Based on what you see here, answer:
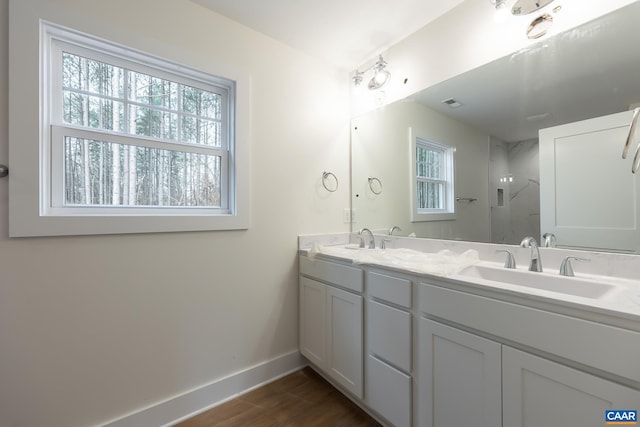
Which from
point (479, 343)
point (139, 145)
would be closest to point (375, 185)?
point (479, 343)

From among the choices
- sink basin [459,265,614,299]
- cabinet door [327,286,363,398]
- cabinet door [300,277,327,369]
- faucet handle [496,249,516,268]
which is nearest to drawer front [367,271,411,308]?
cabinet door [327,286,363,398]

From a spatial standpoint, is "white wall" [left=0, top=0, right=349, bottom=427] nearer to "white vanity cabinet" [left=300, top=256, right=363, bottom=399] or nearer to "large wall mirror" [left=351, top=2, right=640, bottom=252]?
"white vanity cabinet" [left=300, top=256, right=363, bottom=399]

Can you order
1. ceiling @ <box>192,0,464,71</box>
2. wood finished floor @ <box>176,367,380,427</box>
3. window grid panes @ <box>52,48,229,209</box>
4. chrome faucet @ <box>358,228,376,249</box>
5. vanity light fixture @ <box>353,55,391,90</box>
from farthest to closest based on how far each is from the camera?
chrome faucet @ <box>358,228,376,249</box> < vanity light fixture @ <box>353,55,391,90</box> < ceiling @ <box>192,0,464,71</box> < wood finished floor @ <box>176,367,380,427</box> < window grid panes @ <box>52,48,229,209</box>

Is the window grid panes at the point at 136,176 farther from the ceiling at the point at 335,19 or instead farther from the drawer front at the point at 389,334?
the drawer front at the point at 389,334

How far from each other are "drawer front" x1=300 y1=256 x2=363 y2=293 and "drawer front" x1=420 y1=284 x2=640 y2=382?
1.66 ft

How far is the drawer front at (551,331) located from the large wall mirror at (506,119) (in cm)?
63

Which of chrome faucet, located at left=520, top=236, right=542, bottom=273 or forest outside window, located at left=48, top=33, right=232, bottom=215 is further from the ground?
forest outside window, located at left=48, top=33, right=232, bottom=215

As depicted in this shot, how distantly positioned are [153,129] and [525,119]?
6.77 ft

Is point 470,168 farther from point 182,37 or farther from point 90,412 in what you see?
point 90,412

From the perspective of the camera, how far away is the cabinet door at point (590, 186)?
3.65 feet

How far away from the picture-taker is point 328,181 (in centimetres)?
223

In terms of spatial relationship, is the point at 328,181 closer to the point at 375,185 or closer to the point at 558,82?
the point at 375,185

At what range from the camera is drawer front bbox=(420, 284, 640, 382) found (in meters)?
0.74

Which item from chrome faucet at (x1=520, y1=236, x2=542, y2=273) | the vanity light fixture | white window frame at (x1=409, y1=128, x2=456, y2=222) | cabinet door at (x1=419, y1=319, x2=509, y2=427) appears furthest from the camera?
the vanity light fixture
